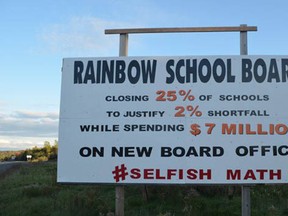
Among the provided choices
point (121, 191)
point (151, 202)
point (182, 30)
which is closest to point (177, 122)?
point (121, 191)

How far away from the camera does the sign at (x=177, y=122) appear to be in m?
6.76

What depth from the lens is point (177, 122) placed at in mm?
6859

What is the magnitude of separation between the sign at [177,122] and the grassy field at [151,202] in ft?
3.42

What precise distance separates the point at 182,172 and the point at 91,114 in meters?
1.90

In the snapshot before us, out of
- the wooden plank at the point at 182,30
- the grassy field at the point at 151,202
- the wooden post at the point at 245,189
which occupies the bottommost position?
the grassy field at the point at 151,202

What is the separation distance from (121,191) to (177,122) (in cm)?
159

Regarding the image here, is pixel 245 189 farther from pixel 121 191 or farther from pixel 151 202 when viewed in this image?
pixel 151 202

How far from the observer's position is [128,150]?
22.6ft

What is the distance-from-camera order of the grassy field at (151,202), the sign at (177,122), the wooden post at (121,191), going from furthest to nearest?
the grassy field at (151,202), the wooden post at (121,191), the sign at (177,122)

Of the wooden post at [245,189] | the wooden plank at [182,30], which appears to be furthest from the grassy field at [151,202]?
the wooden plank at [182,30]

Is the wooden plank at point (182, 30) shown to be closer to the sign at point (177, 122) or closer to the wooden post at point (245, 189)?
the wooden post at point (245, 189)

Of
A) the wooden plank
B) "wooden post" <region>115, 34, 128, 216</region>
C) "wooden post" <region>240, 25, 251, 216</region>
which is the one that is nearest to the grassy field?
"wooden post" <region>115, 34, 128, 216</region>

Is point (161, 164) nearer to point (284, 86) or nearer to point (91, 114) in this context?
point (91, 114)

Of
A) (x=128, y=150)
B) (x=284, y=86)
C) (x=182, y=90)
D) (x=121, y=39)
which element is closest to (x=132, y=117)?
(x=128, y=150)
